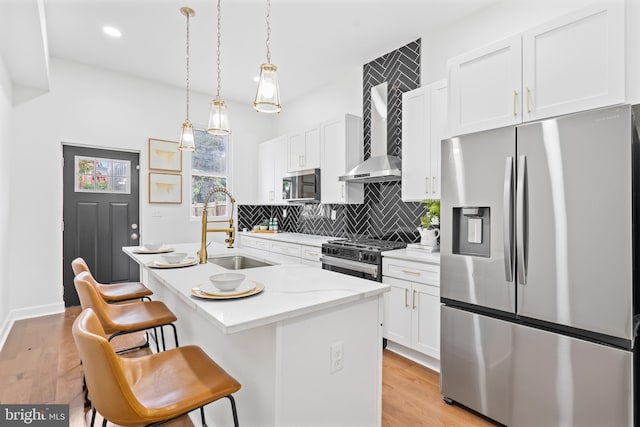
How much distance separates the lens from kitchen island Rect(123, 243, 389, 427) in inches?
49.8

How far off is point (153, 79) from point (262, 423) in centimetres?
468

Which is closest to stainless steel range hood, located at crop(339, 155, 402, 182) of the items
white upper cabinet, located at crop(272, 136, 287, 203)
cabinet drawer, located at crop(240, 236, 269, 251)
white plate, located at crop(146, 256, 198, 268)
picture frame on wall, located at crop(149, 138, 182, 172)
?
white upper cabinet, located at crop(272, 136, 287, 203)

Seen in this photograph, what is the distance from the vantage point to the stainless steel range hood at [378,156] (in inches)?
131

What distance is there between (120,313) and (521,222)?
2500 millimetres

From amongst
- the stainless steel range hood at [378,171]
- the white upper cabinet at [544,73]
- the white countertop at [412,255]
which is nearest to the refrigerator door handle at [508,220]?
the white upper cabinet at [544,73]

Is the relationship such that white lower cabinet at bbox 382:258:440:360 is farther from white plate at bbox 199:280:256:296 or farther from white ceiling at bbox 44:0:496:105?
white ceiling at bbox 44:0:496:105

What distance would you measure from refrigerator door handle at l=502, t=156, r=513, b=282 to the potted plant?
1066 mm

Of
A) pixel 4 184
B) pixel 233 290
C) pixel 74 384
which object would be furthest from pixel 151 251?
pixel 4 184

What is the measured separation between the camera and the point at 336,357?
1450 millimetres

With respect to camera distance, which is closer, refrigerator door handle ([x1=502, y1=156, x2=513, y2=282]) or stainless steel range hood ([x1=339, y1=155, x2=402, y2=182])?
refrigerator door handle ([x1=502, y1=156, x2=513, y2=282])

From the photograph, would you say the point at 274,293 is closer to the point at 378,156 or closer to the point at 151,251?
the point at 151,251

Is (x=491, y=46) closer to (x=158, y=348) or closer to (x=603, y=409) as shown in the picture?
(x=603, y=409)

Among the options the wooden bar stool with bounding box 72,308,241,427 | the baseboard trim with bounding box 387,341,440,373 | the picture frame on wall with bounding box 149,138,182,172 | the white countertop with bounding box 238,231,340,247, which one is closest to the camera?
the wooden bar stool with bounding box 72,308,241,427

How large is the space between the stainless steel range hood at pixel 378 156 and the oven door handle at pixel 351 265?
918 mm
